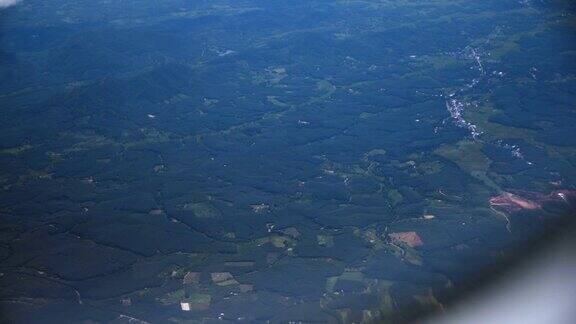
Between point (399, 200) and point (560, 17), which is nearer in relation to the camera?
point (399, 200)

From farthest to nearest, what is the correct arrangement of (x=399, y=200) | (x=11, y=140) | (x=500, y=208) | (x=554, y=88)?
(x=554, y=88) → (x=11, y=140) → (x=399, y=200) → (x=500, y=208)

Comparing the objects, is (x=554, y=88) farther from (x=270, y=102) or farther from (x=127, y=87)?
(x=127, y=87)

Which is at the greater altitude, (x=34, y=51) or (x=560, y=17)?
(x=560, y=17)

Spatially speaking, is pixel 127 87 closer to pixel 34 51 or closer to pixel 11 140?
pixel 11 140

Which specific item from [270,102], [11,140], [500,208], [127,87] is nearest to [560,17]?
[270,102]

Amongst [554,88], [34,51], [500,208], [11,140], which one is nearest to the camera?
[500,208]

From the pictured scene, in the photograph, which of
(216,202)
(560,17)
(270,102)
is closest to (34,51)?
(270,102)
